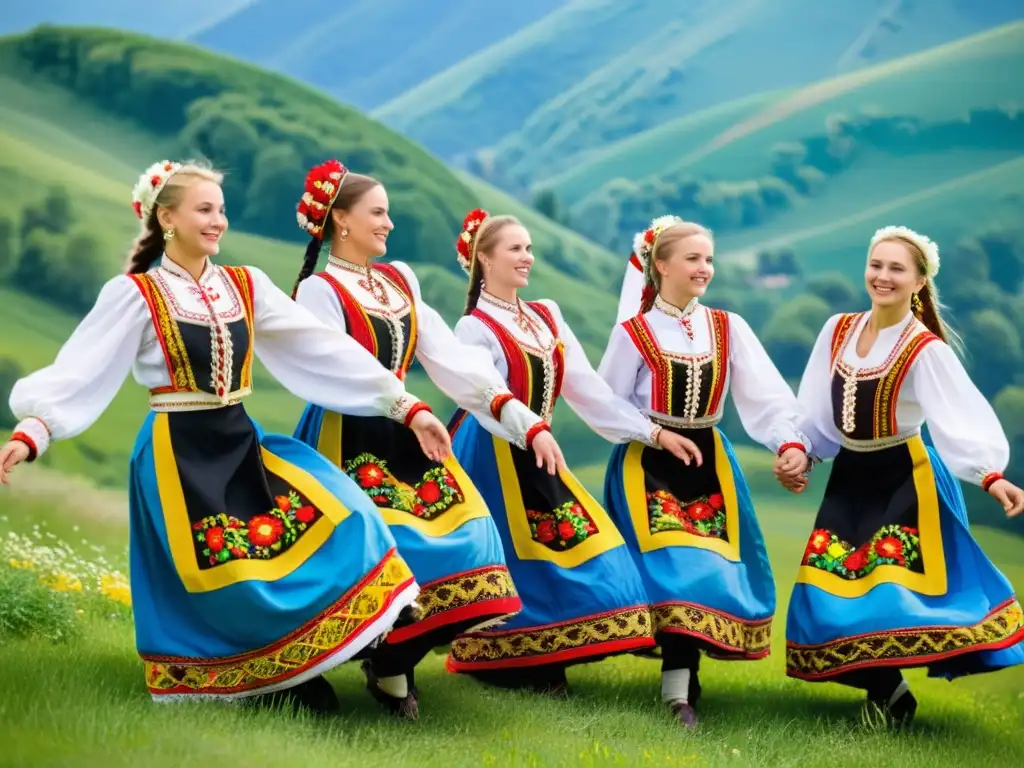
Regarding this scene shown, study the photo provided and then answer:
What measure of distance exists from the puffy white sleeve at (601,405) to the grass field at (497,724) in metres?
0.97

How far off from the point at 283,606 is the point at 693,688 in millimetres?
1874

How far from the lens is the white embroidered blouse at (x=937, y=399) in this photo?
15.5ft

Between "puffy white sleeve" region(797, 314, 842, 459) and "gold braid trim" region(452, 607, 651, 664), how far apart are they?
923 mm

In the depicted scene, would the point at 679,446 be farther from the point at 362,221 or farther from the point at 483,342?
the point at 362,221

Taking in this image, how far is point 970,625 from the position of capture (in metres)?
4.62

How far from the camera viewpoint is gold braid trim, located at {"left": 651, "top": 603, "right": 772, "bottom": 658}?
4.89 m

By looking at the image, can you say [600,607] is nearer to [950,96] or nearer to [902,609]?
[902,609]

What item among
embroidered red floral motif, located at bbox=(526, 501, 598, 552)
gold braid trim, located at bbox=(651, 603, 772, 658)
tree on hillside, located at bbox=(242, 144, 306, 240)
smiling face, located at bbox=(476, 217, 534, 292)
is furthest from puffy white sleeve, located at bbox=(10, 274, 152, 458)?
tree on hillside, located at bbox=(242, 144, 306, 240)

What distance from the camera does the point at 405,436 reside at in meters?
4.66

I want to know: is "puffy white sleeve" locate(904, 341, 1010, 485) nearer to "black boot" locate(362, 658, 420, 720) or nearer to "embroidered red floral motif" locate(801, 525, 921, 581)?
"embroidered red floral motif" locate(801, 525, 921, 581)

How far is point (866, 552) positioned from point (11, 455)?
2800 mm

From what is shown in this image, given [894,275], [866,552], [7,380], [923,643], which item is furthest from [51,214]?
[923,643]

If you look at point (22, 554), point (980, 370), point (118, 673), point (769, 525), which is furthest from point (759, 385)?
point (980, 370)

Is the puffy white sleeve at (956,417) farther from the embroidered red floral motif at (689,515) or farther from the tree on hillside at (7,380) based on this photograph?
the tree on hillside at (7,380)
